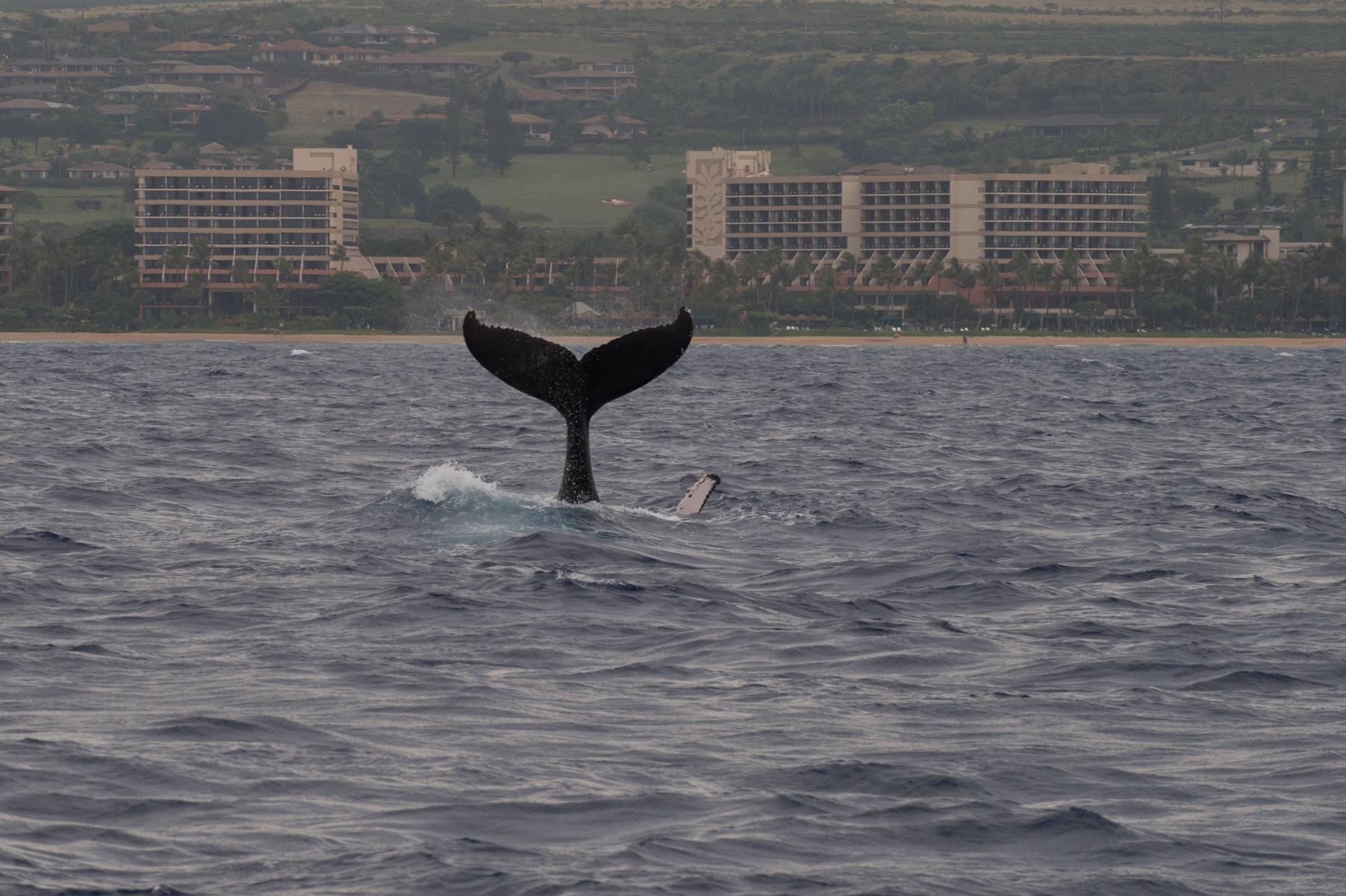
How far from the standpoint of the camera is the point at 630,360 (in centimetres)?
2242

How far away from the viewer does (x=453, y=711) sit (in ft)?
48.2

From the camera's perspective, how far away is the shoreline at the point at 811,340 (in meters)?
187

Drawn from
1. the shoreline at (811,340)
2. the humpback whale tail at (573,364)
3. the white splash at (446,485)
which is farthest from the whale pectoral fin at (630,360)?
the shoreline at (811,340)

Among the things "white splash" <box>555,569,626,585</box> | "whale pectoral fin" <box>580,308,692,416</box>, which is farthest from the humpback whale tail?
"white splash" <box>555,569,626,585</box>

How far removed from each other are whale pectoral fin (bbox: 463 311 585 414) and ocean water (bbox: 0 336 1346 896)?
1.63 meters

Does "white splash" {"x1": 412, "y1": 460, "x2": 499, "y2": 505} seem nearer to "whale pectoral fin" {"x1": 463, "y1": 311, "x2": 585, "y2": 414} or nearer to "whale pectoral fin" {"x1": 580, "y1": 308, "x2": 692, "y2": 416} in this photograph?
"whale pectoral fin" {"x1": 463, "y1": 311, "x2": 585, "y2": 414}

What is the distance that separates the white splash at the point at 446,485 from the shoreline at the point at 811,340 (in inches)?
6063

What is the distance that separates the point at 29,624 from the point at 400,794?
22.1ft

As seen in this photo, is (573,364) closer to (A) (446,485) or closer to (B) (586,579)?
(B) (586,579)

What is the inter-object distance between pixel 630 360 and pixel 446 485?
644 centimetres

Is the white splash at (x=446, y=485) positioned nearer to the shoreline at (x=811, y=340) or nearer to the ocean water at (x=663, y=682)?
the ocean water at (x=663, y=682)

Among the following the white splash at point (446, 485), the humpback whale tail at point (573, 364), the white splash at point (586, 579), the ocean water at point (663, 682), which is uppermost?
the humpback whale tail at point (573, 364)

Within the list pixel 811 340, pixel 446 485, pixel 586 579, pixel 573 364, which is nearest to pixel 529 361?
pixel 573 364

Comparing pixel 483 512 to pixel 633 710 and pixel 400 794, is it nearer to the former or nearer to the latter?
pixel 633 710
